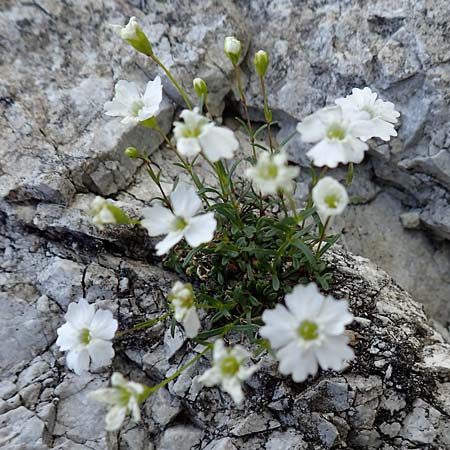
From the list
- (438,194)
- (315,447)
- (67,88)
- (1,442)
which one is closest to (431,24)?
(438,194)

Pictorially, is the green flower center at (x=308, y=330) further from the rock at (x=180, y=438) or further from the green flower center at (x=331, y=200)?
the rock at (x=180, y=438)

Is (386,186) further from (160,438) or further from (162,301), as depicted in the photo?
(160,438)

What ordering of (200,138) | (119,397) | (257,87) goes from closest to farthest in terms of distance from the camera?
(119,397) → (200,138) → (257,87)

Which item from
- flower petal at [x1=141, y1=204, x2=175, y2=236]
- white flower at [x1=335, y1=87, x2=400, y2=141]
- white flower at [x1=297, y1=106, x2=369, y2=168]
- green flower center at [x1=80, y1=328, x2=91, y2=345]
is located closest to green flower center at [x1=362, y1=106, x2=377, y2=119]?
white flower at [x1=335, y1=87, x2=400, y2=141]

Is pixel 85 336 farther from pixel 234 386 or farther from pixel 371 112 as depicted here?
pixel 371 112

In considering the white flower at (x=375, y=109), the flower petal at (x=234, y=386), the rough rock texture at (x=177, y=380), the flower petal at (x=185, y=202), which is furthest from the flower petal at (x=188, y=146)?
the rough rock texture at (x=177, y=380)

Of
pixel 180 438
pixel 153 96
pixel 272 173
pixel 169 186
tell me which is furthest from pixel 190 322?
pixel 169 186

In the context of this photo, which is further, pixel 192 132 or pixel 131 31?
pixel 131 31
